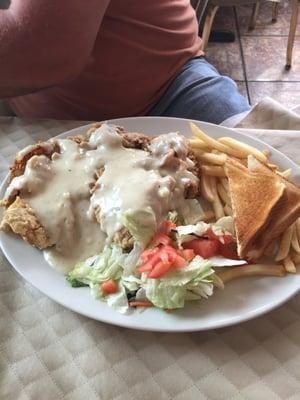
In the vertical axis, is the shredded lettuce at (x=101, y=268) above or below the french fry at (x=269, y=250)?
above

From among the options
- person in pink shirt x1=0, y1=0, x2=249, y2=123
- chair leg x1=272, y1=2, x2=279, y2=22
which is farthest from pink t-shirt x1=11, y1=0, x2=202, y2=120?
chair leg x1=272, y1=2, x2=279, y2=22

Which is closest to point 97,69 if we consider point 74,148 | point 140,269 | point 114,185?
point 74,148

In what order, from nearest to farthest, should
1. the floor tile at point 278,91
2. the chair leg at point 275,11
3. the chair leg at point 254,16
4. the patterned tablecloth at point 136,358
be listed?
the patterned tablecloth at point 136,358 < the floor tile at point 278,91 < the chair leg at point 254,16 < the chair leg at point 275,11

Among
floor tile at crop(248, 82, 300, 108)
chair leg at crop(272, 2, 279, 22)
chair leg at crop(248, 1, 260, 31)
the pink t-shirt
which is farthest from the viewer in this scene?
chair leg at crop(272, 2, 279, 22)

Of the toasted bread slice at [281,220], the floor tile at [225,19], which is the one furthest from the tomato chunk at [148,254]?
the floor tile at [225,19]

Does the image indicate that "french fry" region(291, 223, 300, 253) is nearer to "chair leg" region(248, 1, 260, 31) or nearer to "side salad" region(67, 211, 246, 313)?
"side salad" region(67, 211, 246, 313)

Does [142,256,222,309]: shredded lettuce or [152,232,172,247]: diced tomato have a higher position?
[152,232,172,247]: diced tomato

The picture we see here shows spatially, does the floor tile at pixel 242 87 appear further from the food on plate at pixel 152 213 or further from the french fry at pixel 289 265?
the french fry at pixel 289 265
